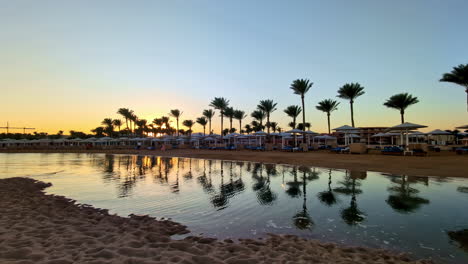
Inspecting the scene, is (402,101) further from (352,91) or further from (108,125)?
(108,125)

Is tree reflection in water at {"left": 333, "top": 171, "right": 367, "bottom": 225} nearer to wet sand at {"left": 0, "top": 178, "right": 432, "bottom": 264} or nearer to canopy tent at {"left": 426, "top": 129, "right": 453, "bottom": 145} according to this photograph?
wet sand at {"left": 0, "top": 178, "right": 432, "bottom": 264}

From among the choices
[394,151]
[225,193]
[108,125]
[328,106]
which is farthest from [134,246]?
[108,125]

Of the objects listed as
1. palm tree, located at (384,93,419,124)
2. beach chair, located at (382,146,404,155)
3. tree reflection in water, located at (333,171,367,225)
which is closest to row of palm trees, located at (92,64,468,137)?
palm tree, located at (384,93,419,124)

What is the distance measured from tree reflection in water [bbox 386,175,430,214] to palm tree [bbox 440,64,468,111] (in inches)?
955

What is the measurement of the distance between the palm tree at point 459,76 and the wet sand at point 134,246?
34082 mm

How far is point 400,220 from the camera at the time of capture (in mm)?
6426

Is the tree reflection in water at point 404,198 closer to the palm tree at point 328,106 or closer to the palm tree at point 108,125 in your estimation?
the palm tree at point 328,106

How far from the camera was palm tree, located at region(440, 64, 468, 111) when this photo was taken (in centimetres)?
2735

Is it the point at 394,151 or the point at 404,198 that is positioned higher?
the point at 394,151

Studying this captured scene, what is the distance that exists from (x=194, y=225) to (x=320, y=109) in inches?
1843

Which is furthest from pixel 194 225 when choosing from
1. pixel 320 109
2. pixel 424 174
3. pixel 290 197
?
pixel 320 109

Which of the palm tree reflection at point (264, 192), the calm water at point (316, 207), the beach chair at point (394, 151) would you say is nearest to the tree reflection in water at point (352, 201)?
the calm water at point (316, 207)

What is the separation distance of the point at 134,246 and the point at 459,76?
124 feet

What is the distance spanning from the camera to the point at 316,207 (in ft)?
25.4
